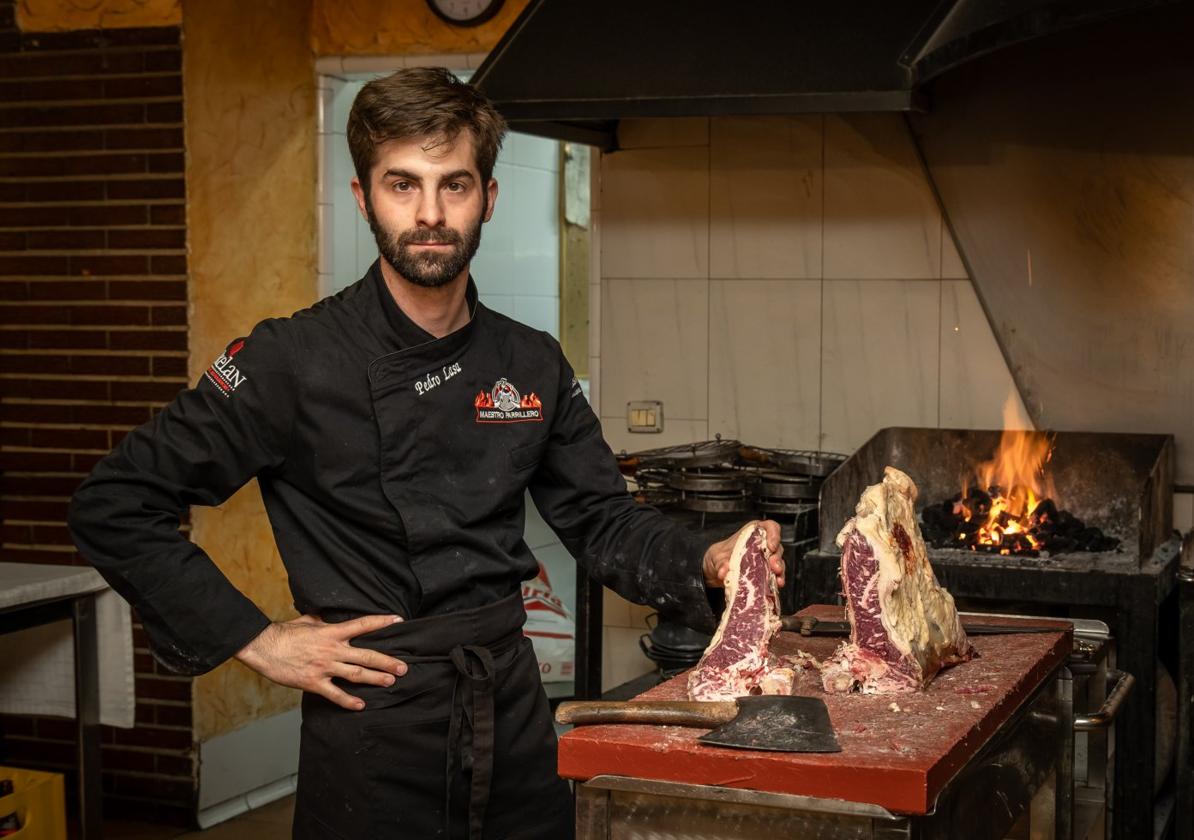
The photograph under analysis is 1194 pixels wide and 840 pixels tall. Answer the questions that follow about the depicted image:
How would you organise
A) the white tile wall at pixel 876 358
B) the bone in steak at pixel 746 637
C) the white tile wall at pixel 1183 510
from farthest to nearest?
the white tile wall at pixel 876 358 → the white tile wall at pixel 1183 510 → the bone in steak at pixel 746 637

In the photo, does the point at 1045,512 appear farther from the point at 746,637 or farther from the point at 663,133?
the point at 746,637

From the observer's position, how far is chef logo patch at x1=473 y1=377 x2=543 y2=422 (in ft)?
8.23

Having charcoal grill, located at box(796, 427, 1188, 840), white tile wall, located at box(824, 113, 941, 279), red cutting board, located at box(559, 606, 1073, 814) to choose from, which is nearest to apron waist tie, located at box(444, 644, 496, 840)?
red cutting board, located at box(559, 606, 1073, 814)

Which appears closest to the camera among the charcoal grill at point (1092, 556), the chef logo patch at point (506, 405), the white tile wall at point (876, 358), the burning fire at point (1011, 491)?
the chef logo patch at point (506, 405)

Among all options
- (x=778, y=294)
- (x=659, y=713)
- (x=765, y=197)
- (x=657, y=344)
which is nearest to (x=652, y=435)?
(x=657, y=344)

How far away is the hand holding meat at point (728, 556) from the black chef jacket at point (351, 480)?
0.07 ft

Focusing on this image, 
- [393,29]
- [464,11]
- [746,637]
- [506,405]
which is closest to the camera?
[746,637]

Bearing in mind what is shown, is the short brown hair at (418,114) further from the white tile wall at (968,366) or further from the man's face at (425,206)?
the white tile wall at (968,366)

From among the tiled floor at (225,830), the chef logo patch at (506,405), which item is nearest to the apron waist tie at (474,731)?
the chef logo patch at (506,405)

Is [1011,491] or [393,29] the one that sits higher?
[393,29]

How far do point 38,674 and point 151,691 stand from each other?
1.18 m

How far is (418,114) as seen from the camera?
2.33 metres

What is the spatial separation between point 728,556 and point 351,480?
24.6 inches

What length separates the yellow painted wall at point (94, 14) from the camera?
15.7 feet
